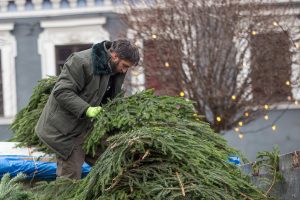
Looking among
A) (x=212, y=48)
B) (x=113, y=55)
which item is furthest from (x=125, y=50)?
(x=212, y=48)

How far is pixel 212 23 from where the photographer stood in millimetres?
17250

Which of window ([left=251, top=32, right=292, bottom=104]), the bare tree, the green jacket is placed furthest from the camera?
window ([left=251, top=32, right=292, bottom=104])

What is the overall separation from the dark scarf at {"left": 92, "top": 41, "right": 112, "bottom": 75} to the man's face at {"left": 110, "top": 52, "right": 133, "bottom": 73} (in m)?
0.05

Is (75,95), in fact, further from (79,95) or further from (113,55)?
(113,55)

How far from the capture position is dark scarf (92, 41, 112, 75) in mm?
6766

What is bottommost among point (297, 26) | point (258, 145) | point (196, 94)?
point (258, 145)

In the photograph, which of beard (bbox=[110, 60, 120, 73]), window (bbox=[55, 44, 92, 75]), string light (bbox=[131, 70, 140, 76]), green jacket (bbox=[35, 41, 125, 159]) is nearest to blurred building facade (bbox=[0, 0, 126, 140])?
window (bbox=[55, 44, 92, 75])

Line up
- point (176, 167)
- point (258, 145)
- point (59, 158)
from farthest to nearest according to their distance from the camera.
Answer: point (258, 145) < point (59, 158) < point (176, 167)

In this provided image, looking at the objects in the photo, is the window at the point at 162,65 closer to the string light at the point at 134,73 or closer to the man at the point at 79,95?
the string light at the point at 134,73

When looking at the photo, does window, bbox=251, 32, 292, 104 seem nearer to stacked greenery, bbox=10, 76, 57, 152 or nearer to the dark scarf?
stacked greenery, bbox=10, 76, 57, 152

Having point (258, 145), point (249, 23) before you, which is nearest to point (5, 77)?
point (258, 145)

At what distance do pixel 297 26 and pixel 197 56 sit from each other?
1858 mm

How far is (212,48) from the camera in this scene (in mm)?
17312

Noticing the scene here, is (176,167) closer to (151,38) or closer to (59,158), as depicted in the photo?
(59,158)
